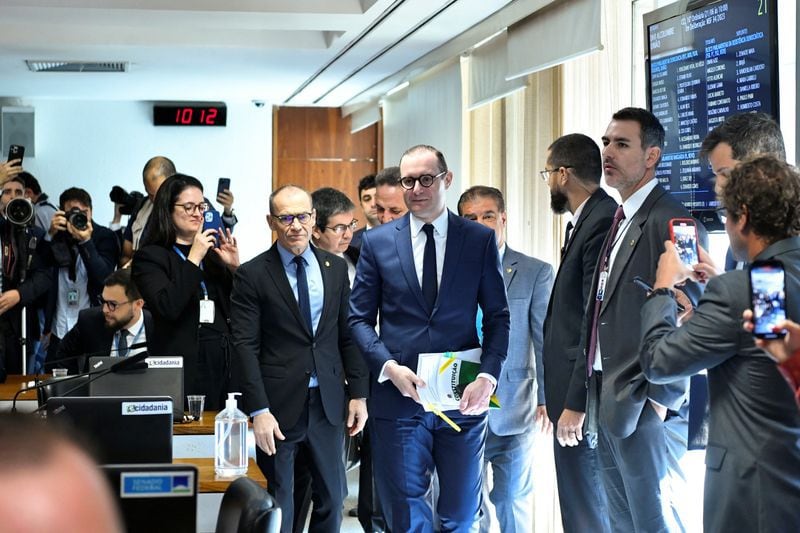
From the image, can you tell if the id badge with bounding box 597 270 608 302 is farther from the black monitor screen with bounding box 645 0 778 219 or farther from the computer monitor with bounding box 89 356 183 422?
the computer monitor with bounding box 89 356 183 422

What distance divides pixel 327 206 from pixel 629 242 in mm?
2306

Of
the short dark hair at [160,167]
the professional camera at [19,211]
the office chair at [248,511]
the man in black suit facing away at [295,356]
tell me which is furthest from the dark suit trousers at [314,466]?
the professional camera at [19,211]

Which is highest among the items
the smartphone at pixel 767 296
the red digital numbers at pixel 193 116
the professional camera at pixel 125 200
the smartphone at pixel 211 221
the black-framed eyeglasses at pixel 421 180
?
the red digital numbers at pixel 193 116

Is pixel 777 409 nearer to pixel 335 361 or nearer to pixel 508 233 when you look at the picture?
pixel 335 361

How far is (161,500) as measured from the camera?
1.57 metres

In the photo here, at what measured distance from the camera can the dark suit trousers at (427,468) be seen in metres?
3.52

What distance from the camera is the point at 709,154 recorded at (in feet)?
10.3

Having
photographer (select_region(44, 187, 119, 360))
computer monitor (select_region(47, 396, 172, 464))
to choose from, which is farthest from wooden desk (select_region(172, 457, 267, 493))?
photographer (select_region(44, 187, 119, 360))

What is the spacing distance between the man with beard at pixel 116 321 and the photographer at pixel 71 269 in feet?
6.20

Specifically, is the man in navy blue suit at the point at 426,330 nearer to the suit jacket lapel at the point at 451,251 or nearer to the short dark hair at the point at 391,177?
the suit jacket lapel at the point at 451,251

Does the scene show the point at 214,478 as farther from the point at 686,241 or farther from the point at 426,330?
the point at 686,241

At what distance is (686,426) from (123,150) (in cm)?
1009

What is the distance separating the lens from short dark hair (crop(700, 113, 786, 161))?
2990mm

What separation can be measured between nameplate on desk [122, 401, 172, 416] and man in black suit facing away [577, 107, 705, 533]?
136cm
